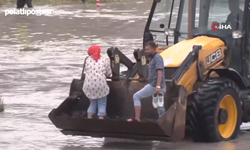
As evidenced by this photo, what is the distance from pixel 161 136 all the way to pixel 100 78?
1.24m

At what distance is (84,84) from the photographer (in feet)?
32.5

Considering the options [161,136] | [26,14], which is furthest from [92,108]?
[26,14]

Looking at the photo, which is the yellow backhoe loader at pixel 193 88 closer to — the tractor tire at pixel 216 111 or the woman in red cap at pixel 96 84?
the tractor tire at pixel 216 111

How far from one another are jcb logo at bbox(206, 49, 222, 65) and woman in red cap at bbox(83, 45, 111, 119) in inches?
64.9

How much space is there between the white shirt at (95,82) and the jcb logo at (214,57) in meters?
1.69

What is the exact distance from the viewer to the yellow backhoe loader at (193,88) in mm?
9547

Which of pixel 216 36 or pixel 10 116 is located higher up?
pixel 216 36

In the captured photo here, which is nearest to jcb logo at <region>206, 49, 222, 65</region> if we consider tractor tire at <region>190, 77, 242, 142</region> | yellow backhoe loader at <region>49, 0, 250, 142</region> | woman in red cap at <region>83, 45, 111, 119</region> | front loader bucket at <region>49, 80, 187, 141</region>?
yellow backhoe loader at <region>49, 0, 250, 142</region>

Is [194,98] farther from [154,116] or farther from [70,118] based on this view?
[70,118]

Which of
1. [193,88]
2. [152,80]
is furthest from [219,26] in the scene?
[152,80]

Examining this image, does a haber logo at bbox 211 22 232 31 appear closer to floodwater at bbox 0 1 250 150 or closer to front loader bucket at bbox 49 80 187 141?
floodwater at bbox 0 1 250 150

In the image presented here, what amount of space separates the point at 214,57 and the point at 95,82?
6.58 feet

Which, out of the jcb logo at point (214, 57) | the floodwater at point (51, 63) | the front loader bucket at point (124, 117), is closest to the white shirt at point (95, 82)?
the front loader bucket at point (124, 117)

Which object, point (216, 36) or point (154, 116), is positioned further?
point (216, 36)
